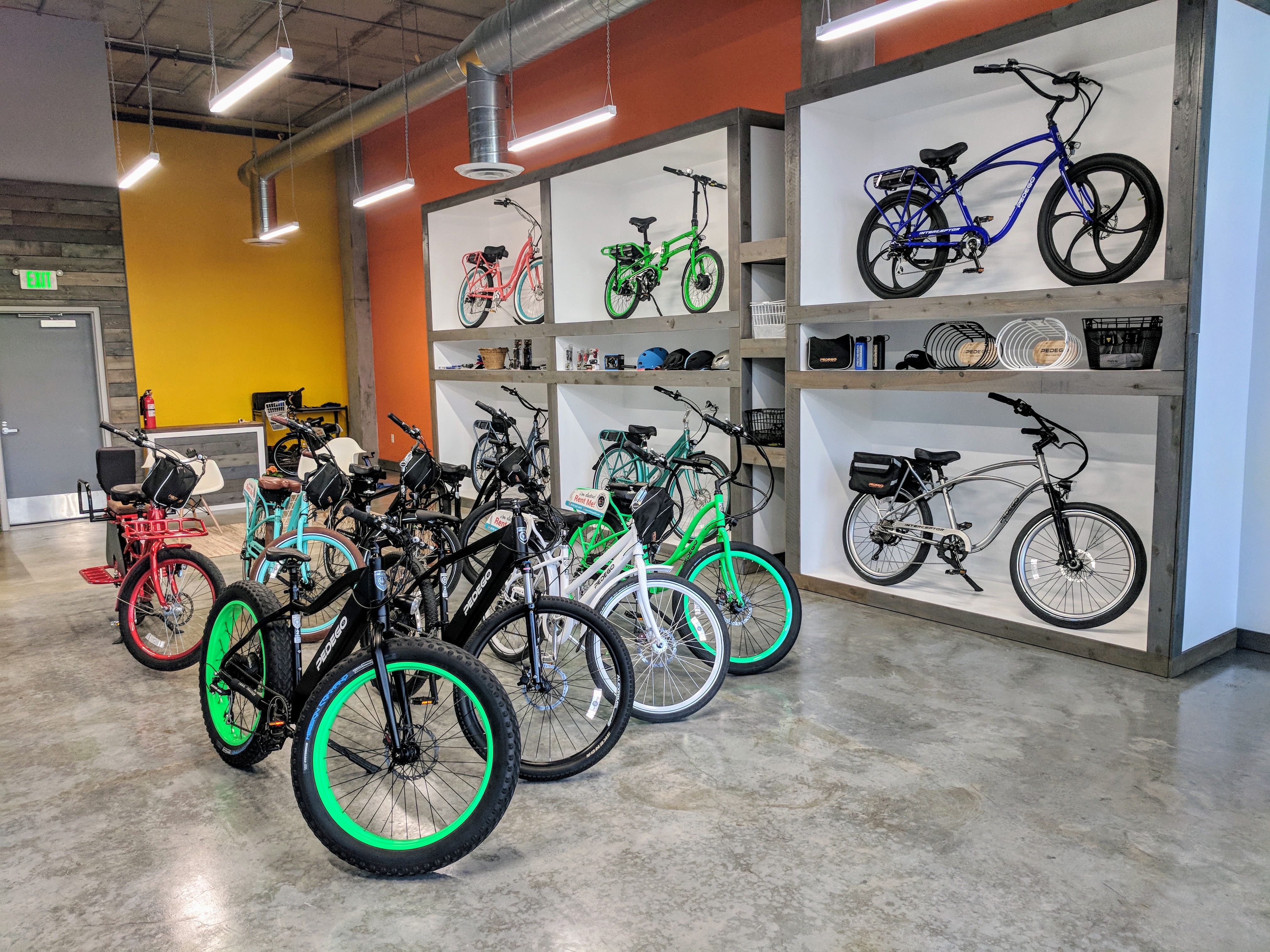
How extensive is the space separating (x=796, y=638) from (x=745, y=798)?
1319mm

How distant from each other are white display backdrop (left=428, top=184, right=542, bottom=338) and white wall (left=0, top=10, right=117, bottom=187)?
10.3ft

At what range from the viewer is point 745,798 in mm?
2986

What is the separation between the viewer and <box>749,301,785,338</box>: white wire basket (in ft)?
18.7

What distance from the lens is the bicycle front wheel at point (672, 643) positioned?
3.46 metres

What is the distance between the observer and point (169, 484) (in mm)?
4547

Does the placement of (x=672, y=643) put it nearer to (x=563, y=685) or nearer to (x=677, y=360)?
(x=563, y=685)

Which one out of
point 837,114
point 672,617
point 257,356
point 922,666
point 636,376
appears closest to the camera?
point 672,617

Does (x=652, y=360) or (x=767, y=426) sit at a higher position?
(x=652, y=360)

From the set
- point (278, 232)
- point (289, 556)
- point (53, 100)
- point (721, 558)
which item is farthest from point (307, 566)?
point (278, 232)

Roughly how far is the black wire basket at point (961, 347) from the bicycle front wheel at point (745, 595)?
156 cm

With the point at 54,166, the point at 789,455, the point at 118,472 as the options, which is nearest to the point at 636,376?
the point at 789,455

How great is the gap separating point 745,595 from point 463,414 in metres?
5.42

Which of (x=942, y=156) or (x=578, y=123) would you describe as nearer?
(x=942, y=156)

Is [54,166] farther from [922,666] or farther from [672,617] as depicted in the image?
[922,666]
